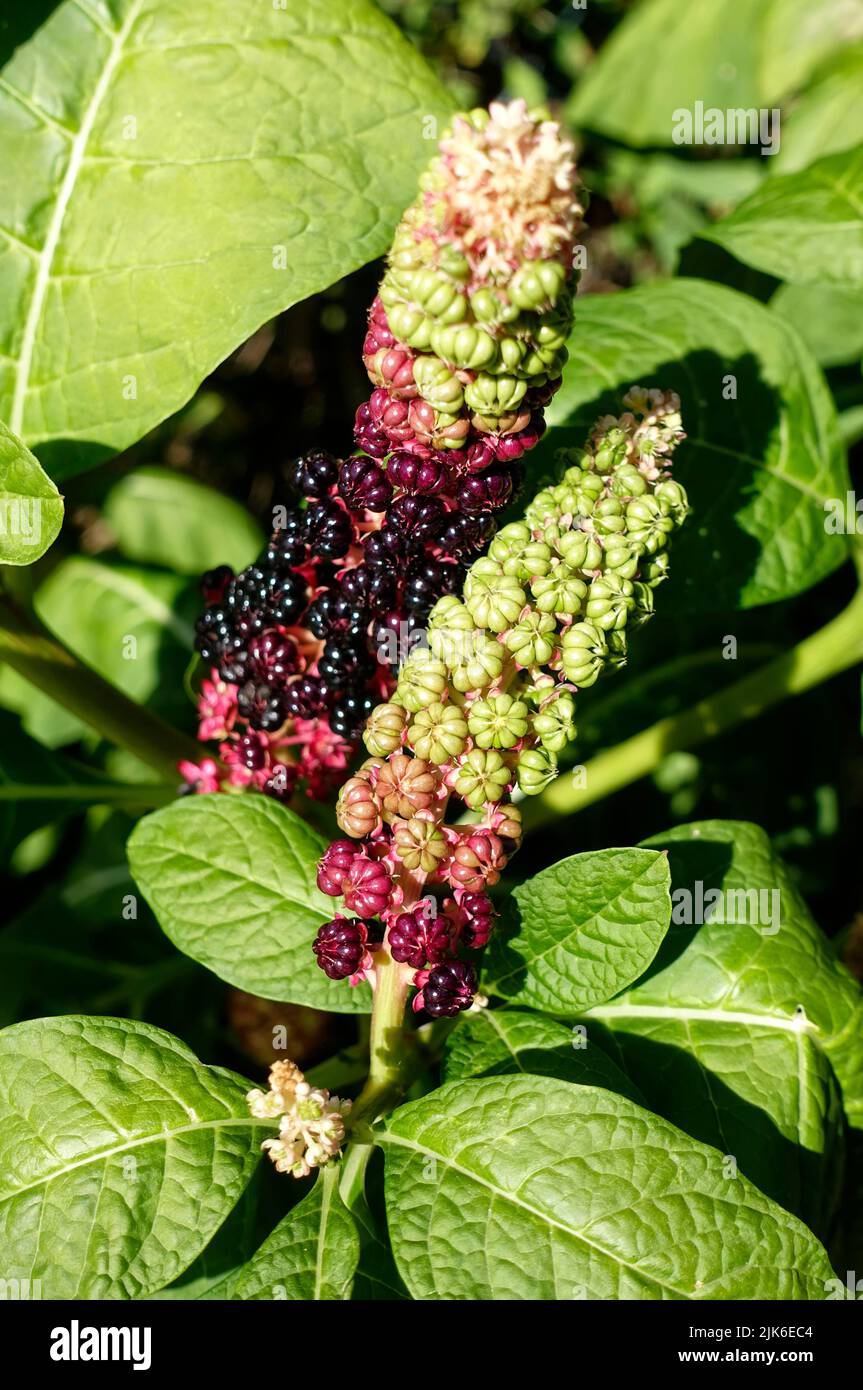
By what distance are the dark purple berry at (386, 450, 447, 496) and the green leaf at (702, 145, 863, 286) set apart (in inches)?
39.1

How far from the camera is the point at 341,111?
2.08 metres

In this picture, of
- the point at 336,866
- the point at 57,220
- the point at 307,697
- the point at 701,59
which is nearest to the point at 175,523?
the point at 57,220

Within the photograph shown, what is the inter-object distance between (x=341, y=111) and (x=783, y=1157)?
187 centimetres

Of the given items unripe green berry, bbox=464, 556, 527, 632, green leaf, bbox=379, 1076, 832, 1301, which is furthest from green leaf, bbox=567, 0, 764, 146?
green leaf, bbox=379, 1076, 832, 1301

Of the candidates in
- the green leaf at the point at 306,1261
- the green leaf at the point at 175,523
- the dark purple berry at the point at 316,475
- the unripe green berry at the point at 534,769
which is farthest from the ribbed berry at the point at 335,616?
the green leaf at the point at 175,523

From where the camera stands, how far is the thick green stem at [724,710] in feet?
7.40

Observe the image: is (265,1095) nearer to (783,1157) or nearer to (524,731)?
(524,731)

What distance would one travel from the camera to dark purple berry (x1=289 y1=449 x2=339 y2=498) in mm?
1713

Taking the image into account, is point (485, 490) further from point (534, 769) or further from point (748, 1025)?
point (748, 1025)

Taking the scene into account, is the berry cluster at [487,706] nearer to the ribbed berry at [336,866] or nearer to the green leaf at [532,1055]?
the ribbed berry at [336,866]

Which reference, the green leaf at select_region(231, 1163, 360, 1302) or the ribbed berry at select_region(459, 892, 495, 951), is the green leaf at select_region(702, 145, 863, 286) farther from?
Answer: the green leaf at select_region(231, 1163, 360, 1302)

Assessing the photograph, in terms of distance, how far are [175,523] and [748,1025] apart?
235cm

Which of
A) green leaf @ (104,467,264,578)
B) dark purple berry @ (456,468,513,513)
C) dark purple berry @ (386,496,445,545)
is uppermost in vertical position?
green leaf @ (104,467,264,578)
